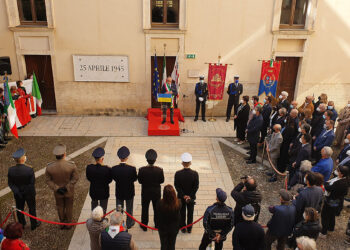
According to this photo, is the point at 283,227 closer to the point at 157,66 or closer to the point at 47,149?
the point at 47,149

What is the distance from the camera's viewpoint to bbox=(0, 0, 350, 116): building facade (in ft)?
39.5

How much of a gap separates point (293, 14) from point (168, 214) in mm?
10306

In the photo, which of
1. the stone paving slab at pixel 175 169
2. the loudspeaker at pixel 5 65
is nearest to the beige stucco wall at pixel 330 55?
the stone paving slab at pixel 175 169

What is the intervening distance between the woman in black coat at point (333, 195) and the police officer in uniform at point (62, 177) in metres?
4.94

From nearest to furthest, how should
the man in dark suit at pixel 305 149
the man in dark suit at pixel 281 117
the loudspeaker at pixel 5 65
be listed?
the man in dark suit at pixel 305 149, the man in dark suit at pixel 281 117, the loudspeaker at pixel 5 65

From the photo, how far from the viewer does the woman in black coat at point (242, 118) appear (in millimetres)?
10352

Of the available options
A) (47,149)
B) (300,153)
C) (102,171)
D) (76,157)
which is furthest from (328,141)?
(47,149)

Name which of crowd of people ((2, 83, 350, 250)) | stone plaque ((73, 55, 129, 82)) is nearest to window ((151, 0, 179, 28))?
stone plaque ((73, 55, 129, 82))

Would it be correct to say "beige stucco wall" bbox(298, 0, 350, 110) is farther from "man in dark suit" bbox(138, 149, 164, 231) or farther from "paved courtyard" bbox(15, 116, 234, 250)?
"man in dark suit" bbox(138, 149, 164, 231)

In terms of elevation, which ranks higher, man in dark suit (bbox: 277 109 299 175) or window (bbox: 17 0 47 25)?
window (bbox: 17 0 47 25)

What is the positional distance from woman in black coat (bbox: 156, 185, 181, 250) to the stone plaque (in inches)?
327

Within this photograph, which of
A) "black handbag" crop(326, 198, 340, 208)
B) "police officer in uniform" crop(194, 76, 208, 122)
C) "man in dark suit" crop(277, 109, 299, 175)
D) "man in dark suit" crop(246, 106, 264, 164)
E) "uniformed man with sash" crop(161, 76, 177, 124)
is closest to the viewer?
"black handbag" crop(326, 198, 340, 208)

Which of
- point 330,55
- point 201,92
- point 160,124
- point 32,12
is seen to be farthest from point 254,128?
point 32,12

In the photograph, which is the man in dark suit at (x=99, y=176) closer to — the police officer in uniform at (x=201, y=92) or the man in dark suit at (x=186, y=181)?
the man in dark suit at (x=186, y=181)
